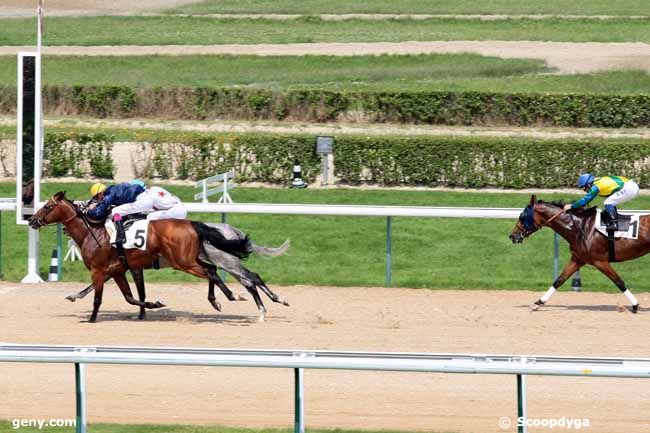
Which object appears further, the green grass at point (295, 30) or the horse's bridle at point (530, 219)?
the green grass at point (295, 30)

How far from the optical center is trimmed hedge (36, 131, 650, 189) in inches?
714

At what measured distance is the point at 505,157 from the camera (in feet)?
59.7

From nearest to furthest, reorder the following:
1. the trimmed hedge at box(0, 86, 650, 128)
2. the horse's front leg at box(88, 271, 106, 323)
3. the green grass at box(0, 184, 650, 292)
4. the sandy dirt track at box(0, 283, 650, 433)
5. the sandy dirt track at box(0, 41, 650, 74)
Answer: the sandy dirt track at box(0, 283, 650, 433) → the horse's front leg at box(88, 271, 106, 323) → the green grass at box(0, 184, 650, 292) → the trimmed hedge at box(0, 86, 650, 128) → the sandy dirt track at box(0, 41, 650, 74)

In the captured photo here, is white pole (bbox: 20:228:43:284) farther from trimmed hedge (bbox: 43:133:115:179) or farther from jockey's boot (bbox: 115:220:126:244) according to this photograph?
trimmed hedge (bbox: 43:133:115:179)

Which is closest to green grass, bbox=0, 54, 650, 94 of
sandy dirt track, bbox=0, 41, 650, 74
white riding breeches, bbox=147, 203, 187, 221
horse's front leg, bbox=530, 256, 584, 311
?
sandy dirt track, bbox=0, 41, 650, 74

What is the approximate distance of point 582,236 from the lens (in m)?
12.3

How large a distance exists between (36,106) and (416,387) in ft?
19.4

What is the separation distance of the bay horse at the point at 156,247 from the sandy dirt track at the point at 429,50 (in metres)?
17.7

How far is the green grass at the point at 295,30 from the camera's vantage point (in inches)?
1233

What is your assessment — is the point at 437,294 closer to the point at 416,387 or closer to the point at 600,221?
the point at 600,221

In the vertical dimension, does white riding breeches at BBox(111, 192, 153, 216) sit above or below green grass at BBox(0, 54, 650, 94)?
below

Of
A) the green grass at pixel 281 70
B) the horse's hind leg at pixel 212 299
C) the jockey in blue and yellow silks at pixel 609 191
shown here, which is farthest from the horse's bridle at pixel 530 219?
the green grass at pixel 281 70

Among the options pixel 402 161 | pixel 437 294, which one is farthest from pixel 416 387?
pixel 402 161

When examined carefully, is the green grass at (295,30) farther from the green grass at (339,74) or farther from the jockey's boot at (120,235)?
the jockey's boot at (120,235)
